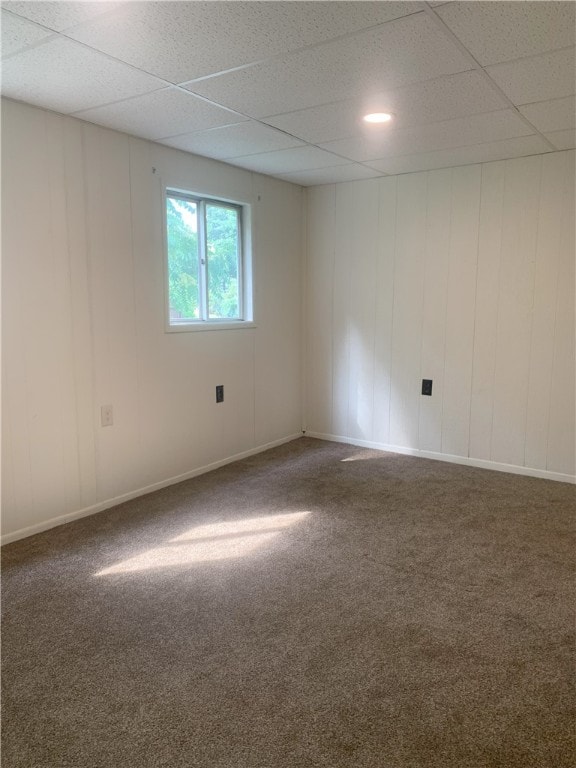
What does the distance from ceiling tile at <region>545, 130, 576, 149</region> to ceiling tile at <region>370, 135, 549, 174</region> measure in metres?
0.06

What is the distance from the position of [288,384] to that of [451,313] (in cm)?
153

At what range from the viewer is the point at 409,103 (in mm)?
2670

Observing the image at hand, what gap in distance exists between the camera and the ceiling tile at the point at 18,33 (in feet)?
6.17

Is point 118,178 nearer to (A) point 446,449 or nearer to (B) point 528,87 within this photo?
(B) point 528,87

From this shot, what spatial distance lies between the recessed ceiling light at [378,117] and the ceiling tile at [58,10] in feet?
4.84

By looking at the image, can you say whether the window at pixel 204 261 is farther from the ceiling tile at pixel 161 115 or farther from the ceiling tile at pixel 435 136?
the ceiling tile at pixel 435 136

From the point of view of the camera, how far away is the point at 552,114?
285cm

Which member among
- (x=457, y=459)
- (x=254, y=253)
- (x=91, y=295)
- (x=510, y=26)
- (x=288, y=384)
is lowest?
(x=457, y=459)

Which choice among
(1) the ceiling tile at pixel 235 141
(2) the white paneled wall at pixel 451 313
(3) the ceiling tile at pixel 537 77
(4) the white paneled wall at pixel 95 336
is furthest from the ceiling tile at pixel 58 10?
(2) the white paneled wall at pixel 451 313

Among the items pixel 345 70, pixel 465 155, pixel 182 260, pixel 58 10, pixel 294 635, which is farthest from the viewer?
pixel 182 260

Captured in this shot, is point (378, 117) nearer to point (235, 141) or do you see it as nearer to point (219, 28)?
point (235, 141)

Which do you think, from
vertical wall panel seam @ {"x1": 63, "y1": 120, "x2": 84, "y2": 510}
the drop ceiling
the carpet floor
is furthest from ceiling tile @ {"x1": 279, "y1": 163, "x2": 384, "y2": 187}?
the carpet floor

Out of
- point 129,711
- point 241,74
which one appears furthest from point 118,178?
point 129,711

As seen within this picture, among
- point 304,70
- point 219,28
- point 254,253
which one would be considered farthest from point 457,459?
→ point 219,28
